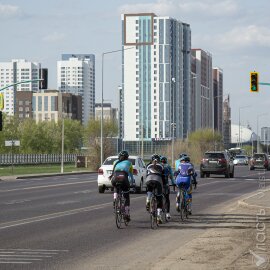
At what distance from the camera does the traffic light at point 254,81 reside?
40906mm

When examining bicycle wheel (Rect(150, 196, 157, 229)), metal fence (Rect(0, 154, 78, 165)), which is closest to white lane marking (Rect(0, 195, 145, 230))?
bicycle wheel (Rect(150, 196, 157, 229))

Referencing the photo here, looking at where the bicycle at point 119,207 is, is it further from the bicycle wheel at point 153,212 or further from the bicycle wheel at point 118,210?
the bicycle wheel at point 153,212

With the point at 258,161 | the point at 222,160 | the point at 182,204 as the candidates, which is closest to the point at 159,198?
the point at 182,204

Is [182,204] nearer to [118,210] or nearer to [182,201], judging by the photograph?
[182,201]

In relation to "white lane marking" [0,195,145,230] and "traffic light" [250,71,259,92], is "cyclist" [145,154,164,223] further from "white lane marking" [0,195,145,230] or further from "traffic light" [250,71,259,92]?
"traffic light" [250,71,259,92]

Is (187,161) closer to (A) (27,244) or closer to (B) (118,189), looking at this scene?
(B) (118,189)

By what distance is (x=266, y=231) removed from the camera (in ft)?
56.3

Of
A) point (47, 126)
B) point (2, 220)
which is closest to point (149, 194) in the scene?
point (2, 220)

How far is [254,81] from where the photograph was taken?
4091cm

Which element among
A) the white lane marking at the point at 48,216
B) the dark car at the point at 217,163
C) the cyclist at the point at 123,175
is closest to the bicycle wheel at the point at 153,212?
the cyclist at the point at 123,175

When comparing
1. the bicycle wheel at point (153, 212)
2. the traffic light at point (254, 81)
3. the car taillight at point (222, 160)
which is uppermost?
the traffic light at point (254, 81)

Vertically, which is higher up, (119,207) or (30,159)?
(30,159)

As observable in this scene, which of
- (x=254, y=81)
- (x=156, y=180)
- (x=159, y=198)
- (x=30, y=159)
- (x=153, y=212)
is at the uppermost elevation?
(x=254, y=81)

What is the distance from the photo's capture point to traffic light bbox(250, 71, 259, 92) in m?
40.9
